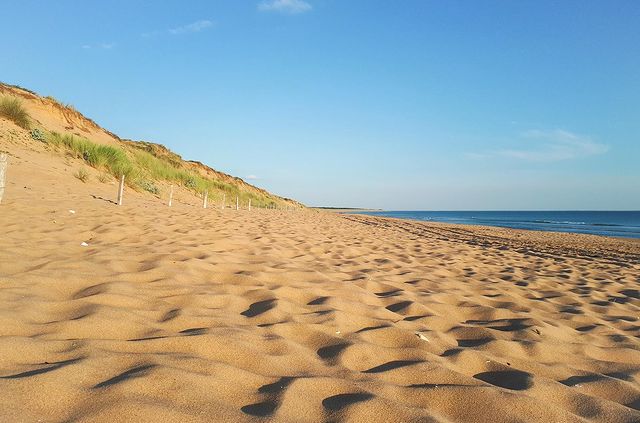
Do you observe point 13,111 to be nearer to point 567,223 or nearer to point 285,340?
point 285,340

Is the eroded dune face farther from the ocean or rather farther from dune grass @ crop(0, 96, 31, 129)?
the ocean

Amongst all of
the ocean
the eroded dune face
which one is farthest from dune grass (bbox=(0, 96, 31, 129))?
the ocean

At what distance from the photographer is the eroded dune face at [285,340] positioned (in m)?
1.51

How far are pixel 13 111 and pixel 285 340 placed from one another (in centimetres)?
1970

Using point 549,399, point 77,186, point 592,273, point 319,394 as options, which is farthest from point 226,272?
point 77,186

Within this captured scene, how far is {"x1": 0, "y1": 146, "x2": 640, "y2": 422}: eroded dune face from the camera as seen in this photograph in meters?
1.51

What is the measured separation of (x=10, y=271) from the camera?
3029mm

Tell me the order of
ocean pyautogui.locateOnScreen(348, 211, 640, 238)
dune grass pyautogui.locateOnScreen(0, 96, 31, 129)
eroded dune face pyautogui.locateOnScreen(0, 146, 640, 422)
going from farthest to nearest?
ocean pyautogui.locateOnScreen(348, 211, 640, 238)
dune grass pyautogui.locateOnScreen(0, 96, 31, 129)
eroded dune face pyautogui.locateOnScreen(0, 146, 640, 422)

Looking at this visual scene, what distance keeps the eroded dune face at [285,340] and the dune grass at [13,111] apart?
15.2 metres

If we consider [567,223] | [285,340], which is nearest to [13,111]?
[285,340]

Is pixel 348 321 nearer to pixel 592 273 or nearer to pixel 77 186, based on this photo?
pixel 592 273

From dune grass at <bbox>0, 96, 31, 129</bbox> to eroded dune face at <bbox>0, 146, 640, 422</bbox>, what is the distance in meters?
15.2

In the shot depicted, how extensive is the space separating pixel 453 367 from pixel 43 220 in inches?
242

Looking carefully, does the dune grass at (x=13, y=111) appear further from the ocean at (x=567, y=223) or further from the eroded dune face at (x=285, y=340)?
the ocean at (x=567, y=223)
